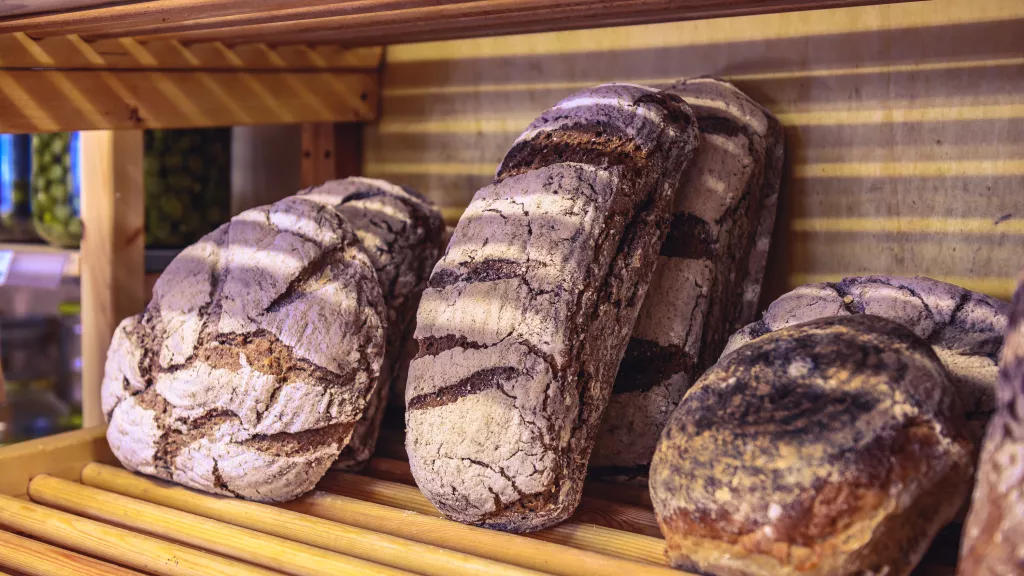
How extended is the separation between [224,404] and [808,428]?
745mm

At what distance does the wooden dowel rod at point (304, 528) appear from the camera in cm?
105

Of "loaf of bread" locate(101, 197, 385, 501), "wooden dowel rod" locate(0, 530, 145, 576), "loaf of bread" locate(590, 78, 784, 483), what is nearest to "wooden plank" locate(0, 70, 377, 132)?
"loaf of bread" locate(101, 197, 385, 501)

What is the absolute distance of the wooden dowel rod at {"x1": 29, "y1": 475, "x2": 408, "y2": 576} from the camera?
1.06 m

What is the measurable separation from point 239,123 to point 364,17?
448 millimetres

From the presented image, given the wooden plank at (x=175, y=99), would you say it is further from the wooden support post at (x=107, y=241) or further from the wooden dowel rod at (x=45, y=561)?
the wooden dowel rod at (x=45, y=561)

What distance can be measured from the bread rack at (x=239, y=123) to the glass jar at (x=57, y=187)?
15 cm

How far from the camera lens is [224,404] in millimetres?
1232

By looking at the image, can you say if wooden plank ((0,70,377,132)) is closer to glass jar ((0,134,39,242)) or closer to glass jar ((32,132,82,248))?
glass jar ((32,132,82,248))

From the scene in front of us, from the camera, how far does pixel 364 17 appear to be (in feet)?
4.30

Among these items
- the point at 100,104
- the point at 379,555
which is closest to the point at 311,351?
the point at 379,555

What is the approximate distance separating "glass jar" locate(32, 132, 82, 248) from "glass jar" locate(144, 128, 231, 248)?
0.13 m

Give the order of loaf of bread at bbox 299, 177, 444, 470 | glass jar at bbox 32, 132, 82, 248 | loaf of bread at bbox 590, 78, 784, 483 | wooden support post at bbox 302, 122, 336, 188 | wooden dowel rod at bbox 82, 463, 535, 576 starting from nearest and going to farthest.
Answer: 1. wooden dowel rod at bbox 82, 463, 535, 576
2. loaf of bread at bbox 590, 78, 784, 483
3. loaf of bread at bbox 299, 177, 444, 470
4. glass jar at bbox 32, 132, 82, 248
5. wooden support post at bbox 302, 122, 336, 188

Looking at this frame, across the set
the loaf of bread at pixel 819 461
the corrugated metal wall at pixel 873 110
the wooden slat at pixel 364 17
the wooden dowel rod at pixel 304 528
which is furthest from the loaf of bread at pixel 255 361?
the corrugated metal wall at pixel 873 110

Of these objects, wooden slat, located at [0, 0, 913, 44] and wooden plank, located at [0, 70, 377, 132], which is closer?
wooden slat, located at [0, 0, 913, 44]
